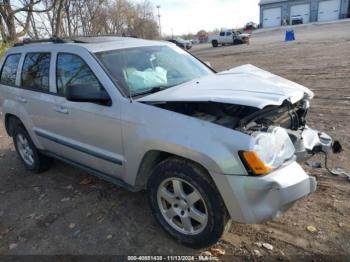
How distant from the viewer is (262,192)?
7.82 feet

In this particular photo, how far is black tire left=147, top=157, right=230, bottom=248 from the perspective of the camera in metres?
2.62

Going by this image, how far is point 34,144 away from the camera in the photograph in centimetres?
467

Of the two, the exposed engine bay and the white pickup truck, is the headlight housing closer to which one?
the exposed engine bay

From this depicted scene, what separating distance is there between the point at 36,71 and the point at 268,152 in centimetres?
324

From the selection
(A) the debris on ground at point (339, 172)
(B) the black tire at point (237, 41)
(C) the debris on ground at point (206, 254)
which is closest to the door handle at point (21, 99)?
(C) the debris on ground at point (206, 254)

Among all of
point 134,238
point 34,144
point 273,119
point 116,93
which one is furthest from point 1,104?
point 273,119

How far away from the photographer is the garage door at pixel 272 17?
2537 inches

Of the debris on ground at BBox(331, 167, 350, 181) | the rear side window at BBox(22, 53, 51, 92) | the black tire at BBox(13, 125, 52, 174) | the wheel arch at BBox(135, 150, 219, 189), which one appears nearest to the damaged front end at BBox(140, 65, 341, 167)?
the wheel arch at BBox(135, 150, 219, 189)

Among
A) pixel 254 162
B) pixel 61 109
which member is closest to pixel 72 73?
pixel 61 109

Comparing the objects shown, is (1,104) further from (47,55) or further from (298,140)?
(298,140)

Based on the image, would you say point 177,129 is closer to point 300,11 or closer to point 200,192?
point 200,192

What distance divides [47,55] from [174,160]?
7.77ft

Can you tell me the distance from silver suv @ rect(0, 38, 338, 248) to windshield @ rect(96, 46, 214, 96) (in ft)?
0.04

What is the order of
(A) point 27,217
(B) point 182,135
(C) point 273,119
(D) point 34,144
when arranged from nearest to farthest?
(B) point 182,135
(C) point 273,119
(A) point 27,217
(D) point 34,144
